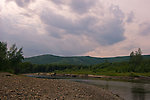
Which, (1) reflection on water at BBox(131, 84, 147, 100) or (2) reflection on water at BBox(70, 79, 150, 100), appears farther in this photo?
(2) reflection on water at BBox(70, 79, 150, 100)

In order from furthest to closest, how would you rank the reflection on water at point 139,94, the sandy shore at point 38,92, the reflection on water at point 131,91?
the reflection on water at point 131,91 → the reflection on water at point 139,94 → the sandy shore at point 38,92

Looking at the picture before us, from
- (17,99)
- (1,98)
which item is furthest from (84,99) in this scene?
(1,98)

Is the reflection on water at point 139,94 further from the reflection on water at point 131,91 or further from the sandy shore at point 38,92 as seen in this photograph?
the sandy shore at point 38,92

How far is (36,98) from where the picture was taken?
16438mm

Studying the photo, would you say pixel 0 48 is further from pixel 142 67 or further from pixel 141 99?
pixel 142 67

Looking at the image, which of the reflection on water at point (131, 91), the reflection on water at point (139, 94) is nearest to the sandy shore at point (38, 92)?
the reflection on water at point (139, 94)

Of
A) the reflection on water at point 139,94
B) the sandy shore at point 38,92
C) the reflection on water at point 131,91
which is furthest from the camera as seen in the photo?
the reflection on water at point 131,91

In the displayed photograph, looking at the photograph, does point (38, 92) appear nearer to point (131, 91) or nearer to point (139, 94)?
point (139, 94)

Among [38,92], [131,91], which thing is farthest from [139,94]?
[38,92]

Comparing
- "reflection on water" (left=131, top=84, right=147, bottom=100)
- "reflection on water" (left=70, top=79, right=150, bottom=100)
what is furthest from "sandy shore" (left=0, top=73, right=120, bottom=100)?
"reflection on water" (left=70, top=79, right=150, bottom=100)

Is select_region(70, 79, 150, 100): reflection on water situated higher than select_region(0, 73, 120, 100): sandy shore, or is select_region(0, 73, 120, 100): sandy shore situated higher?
select_region(0, 73, 120, 100): sandy shore

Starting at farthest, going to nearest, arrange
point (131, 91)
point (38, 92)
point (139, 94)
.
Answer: point (131, 91) < point (139, 94) < point (38, 92)

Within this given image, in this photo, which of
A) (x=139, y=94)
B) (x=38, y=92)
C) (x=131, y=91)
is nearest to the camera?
(x=38, y=92)

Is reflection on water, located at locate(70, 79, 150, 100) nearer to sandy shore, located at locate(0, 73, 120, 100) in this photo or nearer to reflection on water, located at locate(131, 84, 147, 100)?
reflection on water, located at locate(131, 84, 147, 100)
